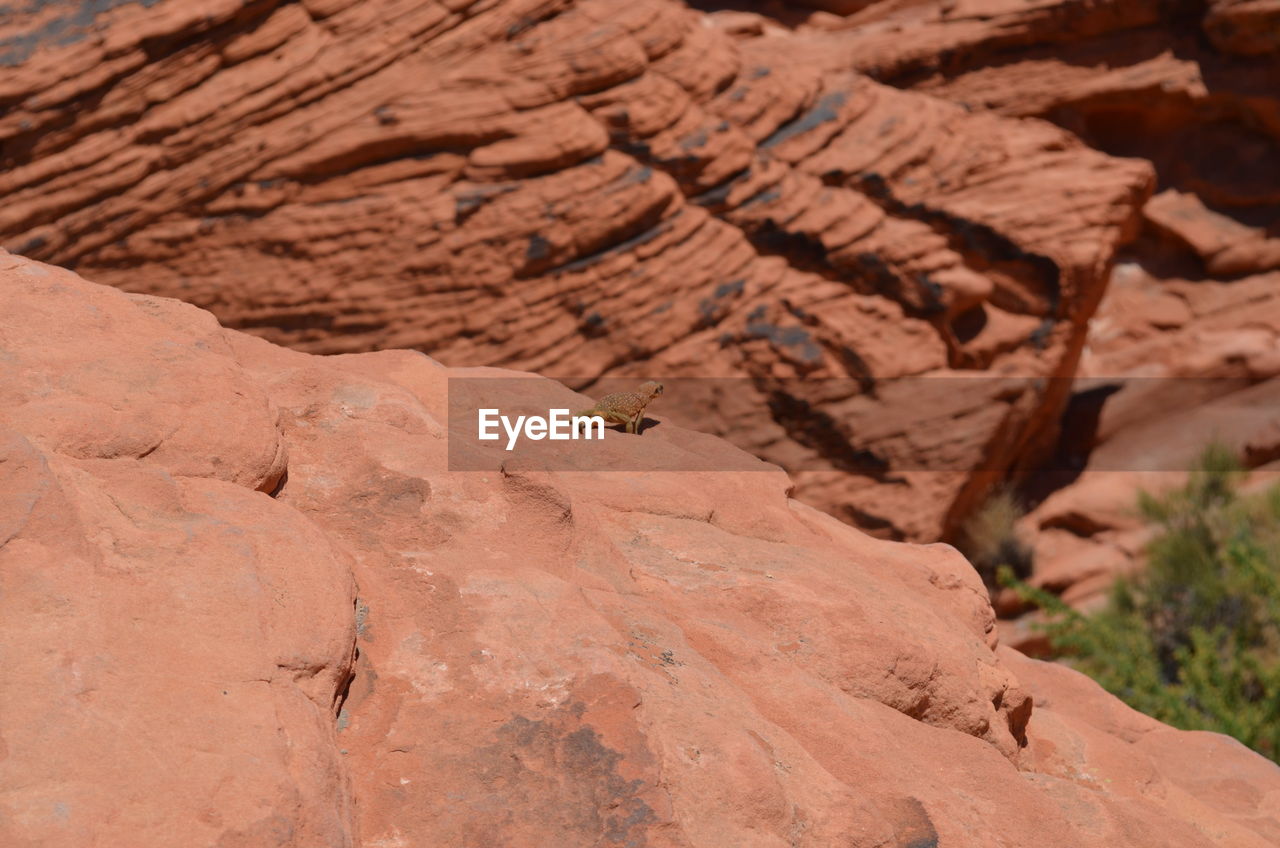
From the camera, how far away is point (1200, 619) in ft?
25.9

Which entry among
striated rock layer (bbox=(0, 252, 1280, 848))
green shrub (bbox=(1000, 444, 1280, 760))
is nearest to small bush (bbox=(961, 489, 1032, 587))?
green shrub (bbox=(1000, 444, 1280, 760))

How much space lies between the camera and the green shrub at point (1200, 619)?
6.36m

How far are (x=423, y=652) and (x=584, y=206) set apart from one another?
6341mm

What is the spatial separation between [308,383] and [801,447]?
20.0ft

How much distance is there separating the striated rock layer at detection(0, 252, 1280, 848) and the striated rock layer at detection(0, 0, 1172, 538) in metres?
4.97

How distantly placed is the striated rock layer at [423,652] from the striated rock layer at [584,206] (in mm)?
4970

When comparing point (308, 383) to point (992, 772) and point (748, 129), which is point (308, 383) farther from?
point (748, 129)

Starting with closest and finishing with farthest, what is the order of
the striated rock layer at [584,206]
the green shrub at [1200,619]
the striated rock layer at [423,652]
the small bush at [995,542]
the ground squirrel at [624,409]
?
the striated rock layer at [423,652] < the ground squirrel at [624,409] < the green shrub at [1200,619] < the striated rock layer at [584,206] < the small bush at [995,542]

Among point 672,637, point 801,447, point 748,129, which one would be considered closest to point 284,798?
point 672,637

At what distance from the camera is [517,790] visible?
2.12 meters

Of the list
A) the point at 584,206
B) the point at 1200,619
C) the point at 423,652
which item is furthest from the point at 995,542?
Result: the point at 423,652

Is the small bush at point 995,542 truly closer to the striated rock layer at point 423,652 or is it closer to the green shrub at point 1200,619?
the green shrub at point 1200,619

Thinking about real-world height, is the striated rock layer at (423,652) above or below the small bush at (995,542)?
above

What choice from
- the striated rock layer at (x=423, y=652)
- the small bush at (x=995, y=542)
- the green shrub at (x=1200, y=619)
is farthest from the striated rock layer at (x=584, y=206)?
the striated rock layer at (x=423, y=652)
